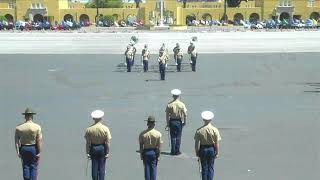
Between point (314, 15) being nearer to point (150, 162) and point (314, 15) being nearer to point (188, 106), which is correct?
point (188, 106)

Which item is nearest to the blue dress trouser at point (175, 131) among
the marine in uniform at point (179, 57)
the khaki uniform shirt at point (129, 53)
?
the marine in uniform at point (179, 57)

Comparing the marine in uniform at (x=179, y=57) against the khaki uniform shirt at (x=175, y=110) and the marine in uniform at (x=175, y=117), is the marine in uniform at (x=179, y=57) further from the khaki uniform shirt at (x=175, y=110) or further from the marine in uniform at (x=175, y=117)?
the khaki uniform shirt at (x=175, y=110)

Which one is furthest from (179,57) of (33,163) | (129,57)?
(33,163)

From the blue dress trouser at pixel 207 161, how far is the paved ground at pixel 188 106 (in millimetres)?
1114

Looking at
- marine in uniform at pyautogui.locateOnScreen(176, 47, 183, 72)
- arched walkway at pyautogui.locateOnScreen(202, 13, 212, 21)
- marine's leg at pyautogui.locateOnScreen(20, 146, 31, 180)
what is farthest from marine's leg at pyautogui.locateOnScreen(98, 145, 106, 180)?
arched walkway at pyautogui.locateOnScreen(202, 13, 212, 21)

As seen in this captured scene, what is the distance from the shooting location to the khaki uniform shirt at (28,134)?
9.88m

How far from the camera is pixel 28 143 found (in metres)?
9.93

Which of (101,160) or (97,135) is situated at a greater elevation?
(97,135)

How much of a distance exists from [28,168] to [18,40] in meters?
40.4

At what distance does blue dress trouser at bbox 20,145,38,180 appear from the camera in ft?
32.6

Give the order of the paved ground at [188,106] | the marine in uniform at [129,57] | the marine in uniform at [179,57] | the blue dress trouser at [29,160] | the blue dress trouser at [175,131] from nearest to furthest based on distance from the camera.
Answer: the blue dress trouser at [29,160] < the paved ground at [188,106] < the blue dress trouser at [175,131] < the marine in uniform at [179,57] < the marine in uniform at [129,57]

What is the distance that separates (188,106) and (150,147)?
28.9ft

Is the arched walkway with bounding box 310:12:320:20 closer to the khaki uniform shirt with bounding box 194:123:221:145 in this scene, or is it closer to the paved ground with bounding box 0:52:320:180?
the paved ground with bounding box 0:52:320:180

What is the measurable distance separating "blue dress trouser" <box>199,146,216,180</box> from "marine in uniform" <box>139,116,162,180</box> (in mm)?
681
